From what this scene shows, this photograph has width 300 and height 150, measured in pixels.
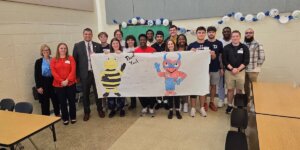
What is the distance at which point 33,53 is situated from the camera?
4.11 m

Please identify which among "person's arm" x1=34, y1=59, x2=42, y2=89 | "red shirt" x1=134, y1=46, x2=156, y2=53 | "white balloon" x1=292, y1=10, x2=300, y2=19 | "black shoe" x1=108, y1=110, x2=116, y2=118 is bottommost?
"black shoe" x1=108, y1=110, x2=116, y2=118

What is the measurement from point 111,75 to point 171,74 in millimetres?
1025

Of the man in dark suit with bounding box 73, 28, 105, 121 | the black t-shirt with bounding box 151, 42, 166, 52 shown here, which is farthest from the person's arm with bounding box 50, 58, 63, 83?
the black t-shirt with bounding box 151, 42, 166, 52

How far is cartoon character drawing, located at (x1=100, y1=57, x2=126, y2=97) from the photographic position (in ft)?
12.7

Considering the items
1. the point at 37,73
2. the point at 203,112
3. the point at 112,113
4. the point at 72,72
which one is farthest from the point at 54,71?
the point at 203,112

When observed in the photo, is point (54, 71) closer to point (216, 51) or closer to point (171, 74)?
point (171, 74)

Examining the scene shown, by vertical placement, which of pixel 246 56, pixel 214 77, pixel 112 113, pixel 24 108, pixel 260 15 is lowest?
pixel 112 113

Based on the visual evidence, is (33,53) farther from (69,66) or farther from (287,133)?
(287,133)

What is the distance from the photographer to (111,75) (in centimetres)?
389

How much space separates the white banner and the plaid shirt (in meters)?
0.87

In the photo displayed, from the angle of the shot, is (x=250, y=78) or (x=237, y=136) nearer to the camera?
(x=237, y=136)

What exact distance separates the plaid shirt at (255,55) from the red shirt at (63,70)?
301 cm

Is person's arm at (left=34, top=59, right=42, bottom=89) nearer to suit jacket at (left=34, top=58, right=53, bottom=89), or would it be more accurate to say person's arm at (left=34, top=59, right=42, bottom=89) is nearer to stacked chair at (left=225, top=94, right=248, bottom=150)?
suit jacket at (left=34, top=58, right=53, bottom=89)

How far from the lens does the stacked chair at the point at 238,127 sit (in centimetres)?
170
